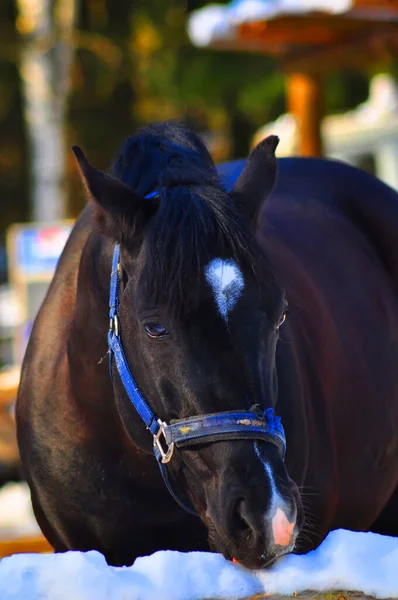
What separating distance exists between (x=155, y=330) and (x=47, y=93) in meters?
9.92

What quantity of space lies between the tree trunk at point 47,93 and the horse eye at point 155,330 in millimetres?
9481

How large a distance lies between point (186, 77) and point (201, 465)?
10.5m

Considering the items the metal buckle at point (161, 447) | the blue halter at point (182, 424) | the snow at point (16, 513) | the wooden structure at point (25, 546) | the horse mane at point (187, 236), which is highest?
the horse mane at point (187, 236)

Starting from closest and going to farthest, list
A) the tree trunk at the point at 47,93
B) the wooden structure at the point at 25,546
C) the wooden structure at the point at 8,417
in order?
the wooden structure at the point at 25,546 → the wooden structure at the point at 8,417 → the tree trunk at the point at 47,93

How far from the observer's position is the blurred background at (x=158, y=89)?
22.8ft

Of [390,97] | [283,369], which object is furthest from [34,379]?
[390,97]

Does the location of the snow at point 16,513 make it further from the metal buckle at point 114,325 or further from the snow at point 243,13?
the metal buckle at point 114,325

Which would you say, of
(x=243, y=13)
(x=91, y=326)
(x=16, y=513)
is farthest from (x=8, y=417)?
(x=91, y=326)

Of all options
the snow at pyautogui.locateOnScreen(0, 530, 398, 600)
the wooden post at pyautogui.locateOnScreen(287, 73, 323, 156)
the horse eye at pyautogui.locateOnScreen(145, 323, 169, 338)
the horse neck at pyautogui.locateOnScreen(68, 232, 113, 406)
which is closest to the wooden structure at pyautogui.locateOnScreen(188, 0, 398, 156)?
the wooden post at pyautogui.locateOnScreen(287, 73, 323, 156)

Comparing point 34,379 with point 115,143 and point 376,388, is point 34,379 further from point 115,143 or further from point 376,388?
point 115,143

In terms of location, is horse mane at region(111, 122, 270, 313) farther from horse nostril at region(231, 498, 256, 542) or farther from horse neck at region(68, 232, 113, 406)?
horse nostril at region(231, 498, 256, 542)

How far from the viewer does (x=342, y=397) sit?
336cm

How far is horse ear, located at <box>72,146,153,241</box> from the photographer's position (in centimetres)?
255

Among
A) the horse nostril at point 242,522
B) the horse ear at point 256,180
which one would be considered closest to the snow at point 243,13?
the horse ear at point 256,180
